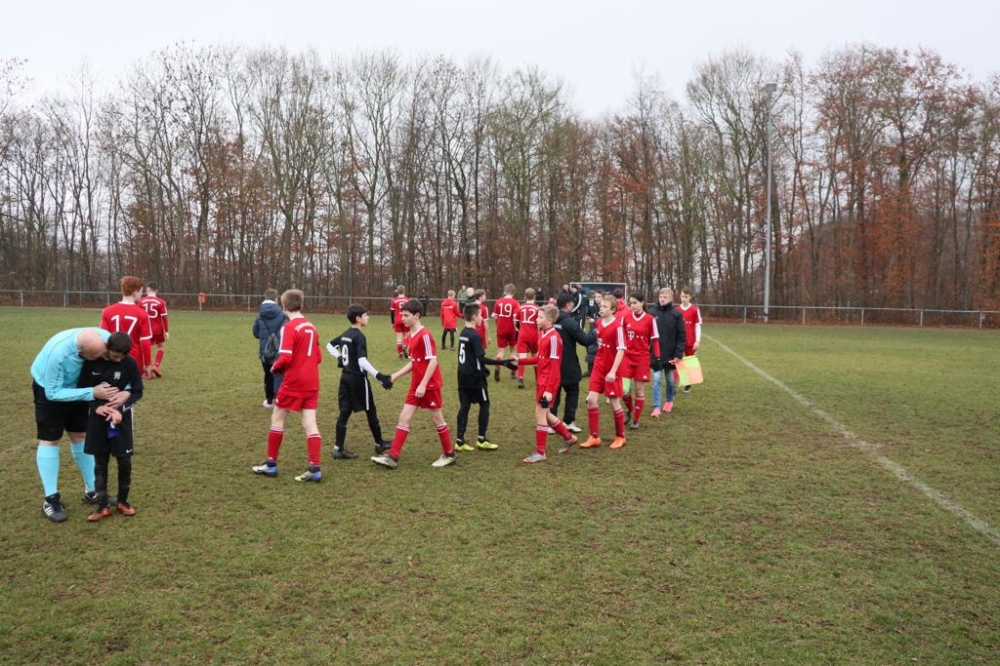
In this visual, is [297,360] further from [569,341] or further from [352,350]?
[569,341]

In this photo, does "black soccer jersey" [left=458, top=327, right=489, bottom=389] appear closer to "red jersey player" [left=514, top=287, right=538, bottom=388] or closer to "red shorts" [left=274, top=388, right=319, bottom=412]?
"red shorts" [left=274, top=388, right=319, bottom=412]

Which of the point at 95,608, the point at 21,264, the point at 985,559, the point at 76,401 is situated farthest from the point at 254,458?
the point at 21,264

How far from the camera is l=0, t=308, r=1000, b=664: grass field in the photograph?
11.6 feet

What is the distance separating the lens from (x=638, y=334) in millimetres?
8719

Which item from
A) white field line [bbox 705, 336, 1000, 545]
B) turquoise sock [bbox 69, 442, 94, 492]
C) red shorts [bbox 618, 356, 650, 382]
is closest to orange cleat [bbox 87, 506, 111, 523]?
turquoise sock [bbox 69, 442, 94, 492]

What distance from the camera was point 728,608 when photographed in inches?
154

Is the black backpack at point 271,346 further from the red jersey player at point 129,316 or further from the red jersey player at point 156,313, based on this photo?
the red jersey player at point 156,313

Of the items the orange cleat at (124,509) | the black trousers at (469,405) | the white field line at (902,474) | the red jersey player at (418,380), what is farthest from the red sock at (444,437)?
the white field line at (902,474)

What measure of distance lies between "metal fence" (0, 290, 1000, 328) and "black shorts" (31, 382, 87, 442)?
30.2 meters

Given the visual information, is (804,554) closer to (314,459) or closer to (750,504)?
(750,504)

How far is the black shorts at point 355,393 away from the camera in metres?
7.35

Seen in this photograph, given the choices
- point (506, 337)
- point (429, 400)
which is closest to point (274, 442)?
point (429, 400)

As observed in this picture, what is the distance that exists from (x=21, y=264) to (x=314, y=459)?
49.0 metres

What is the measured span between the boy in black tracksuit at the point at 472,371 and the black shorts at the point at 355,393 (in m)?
1.04
